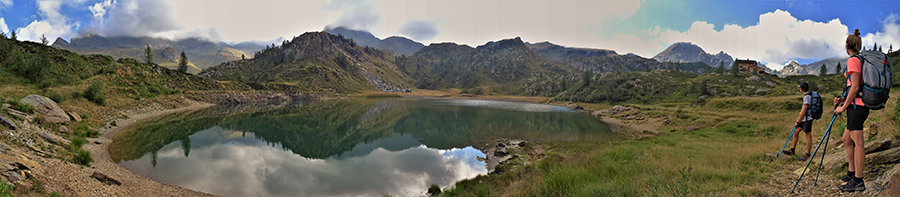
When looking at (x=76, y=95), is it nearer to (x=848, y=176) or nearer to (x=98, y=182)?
(x=98, y=182)

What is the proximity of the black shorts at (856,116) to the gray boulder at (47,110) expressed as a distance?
3545 cm

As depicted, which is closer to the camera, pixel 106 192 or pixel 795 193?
pixel 795 193

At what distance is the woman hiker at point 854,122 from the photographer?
5.19 metres

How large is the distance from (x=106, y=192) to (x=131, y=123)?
29441 millimetres

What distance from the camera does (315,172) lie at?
17.2 m

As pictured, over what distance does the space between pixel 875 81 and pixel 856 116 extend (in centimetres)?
70

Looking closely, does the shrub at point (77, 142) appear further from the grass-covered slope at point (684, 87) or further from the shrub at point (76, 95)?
the grass-covered slope at point (684, 87)

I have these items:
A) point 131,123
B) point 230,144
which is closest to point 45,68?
point 131,123

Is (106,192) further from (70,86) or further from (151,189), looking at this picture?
(70,86)

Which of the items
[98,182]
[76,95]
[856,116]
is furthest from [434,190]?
[76,95]

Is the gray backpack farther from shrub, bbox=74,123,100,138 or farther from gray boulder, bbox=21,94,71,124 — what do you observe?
gray boulder, bbox=21,94,71,124

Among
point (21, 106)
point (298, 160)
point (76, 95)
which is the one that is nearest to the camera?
point (21, 106)

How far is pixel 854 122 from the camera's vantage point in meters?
5.59

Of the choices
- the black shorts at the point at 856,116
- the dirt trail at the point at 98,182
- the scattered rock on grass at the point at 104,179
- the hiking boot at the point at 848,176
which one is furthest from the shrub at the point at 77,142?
the black shorts at the point at 856,116
